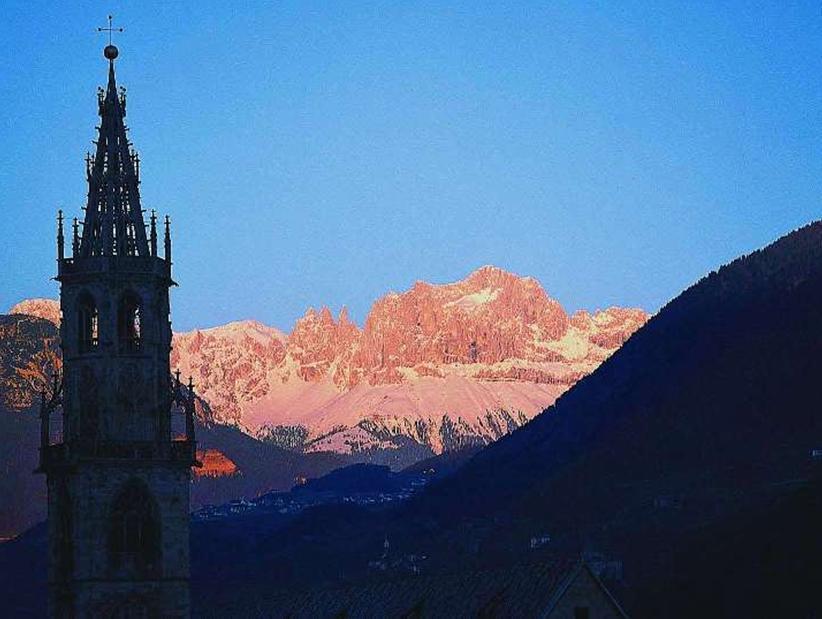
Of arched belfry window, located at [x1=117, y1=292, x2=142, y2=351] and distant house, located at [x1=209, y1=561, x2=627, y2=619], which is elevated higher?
arched belfry window, located at [x1=117, y1=292, x2=142, y2=351]

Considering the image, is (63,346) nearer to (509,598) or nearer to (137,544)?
(137,544)

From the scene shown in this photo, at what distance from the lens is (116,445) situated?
147 m

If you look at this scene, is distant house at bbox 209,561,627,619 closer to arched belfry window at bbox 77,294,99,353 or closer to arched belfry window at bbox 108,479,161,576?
arched belfry window at bbox 108,479,161,576

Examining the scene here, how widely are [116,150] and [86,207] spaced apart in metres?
4.48

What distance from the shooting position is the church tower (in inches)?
5748

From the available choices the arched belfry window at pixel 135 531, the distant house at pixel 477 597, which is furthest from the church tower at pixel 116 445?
the distant house at pixel 477 597

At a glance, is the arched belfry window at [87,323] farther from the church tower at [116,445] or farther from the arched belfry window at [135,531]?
the arched belfry window at [135,531]

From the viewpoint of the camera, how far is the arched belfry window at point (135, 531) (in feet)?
481

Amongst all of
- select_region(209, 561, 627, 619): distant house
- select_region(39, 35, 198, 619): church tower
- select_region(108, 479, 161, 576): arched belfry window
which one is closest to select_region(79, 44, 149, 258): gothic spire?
select_region(39, 35, 198, 619): church tower

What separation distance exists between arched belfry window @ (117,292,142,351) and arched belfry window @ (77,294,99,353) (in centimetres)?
163

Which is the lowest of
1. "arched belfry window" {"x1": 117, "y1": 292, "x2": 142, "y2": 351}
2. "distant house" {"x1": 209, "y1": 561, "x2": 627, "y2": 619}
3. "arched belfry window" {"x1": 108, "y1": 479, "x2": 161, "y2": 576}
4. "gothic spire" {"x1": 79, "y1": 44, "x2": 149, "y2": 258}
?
"distant house" {"x1": 209, "y1": 561, "x2": 627, "y2": 619}

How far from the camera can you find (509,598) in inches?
5103

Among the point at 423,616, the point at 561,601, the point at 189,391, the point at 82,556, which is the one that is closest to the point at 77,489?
the point at 82,556

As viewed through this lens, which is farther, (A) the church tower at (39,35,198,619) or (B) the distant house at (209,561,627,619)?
(A) the church tower at (39,35,198,619)
